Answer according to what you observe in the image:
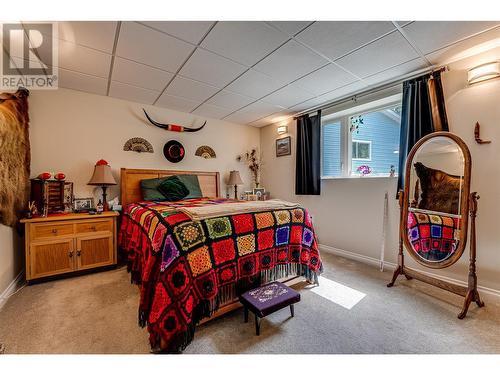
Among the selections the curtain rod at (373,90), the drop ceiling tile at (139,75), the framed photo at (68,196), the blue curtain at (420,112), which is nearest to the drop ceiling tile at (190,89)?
the drop ceiling tile at (139,75)

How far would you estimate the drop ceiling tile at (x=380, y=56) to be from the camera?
1849 mm

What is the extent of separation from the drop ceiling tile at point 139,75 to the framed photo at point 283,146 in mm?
2280

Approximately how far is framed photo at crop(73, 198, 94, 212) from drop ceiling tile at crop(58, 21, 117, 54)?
1.95 m

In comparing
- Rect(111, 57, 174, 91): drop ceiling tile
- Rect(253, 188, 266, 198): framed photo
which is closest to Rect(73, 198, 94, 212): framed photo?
Rect(111, 57, 174, 91): drop ceiling tile

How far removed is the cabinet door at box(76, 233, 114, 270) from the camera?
2.46 meters

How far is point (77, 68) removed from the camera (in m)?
2.30

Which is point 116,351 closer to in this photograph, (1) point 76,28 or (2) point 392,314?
(2) point 392,314

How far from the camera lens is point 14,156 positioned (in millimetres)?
2059

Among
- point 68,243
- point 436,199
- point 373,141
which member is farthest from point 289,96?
point 68,243

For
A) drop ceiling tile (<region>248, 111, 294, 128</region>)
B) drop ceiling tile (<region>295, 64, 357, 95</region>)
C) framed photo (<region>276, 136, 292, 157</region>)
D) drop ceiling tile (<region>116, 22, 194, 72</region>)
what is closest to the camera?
drop ceiling tile (<region>116, 22, 194, 72</region>)

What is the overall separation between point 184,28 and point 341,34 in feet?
4.21

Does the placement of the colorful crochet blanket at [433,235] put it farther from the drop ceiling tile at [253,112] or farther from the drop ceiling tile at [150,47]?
the drop ceiling tile at [150,47]

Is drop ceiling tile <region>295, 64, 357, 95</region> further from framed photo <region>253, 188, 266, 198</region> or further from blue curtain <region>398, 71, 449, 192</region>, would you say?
framed photo <region>253, 188, 266, 198</region>
